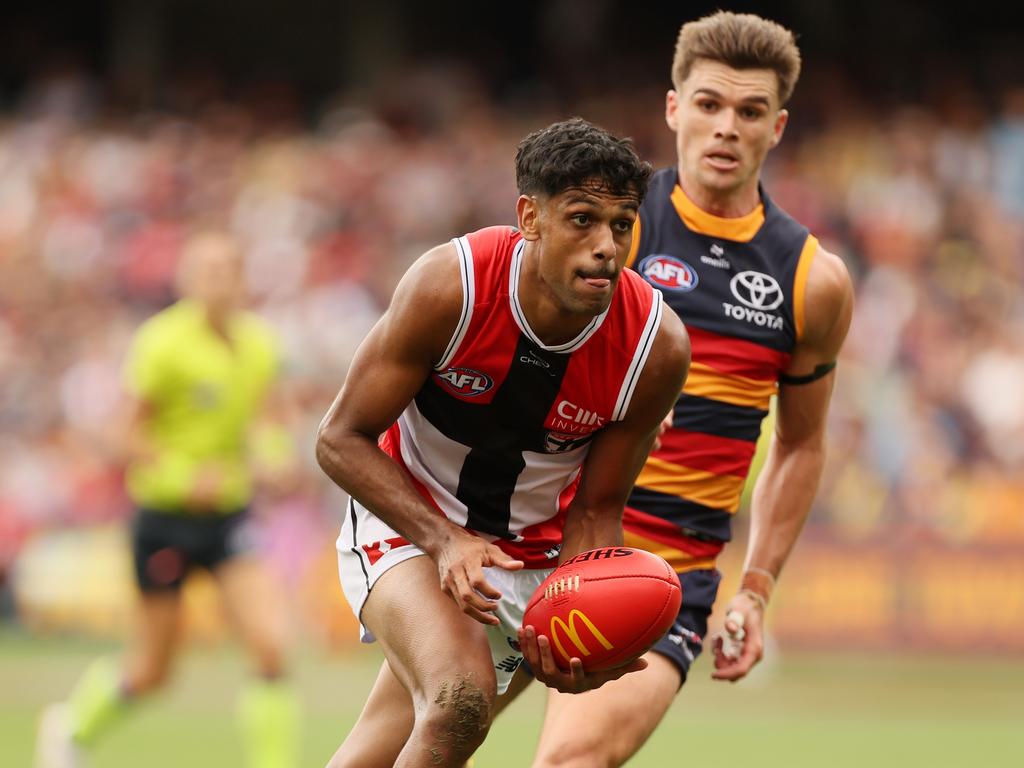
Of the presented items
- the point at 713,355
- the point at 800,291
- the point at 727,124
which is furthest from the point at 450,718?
the point at 727,124

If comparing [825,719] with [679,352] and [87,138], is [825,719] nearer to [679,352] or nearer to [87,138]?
[679,352]

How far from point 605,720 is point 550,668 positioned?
0.58m

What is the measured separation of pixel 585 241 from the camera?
439 cm

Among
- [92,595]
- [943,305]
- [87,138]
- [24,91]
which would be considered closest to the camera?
[92,595]

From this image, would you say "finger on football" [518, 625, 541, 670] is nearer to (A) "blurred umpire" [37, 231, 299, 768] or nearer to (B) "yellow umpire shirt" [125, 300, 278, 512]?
(A) "blurred umpire" [37, 231, 299, 768]

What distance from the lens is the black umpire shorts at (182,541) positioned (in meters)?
8.66

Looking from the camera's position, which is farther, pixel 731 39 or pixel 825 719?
pixel 825 719

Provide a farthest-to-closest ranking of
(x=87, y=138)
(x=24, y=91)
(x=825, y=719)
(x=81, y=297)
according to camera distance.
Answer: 1. (x=24, y=91)
2. (x=87, y=138)
3. (x=81, y=297)
4. (x=825, y=719)

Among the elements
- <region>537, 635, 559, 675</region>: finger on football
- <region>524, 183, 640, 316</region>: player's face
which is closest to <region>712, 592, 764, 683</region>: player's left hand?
<region>537, 635, 559, 675</region>: finger on football

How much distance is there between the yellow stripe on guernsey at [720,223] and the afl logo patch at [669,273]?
0.15 meters

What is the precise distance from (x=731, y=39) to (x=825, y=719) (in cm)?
652

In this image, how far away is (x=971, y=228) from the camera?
1609 centimetres

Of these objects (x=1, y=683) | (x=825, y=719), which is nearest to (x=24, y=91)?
(x=1, y=683)

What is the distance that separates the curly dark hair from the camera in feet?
14.2
